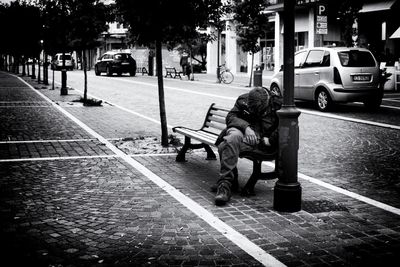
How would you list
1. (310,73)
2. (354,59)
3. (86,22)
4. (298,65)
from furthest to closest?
(298,65)
(86,22)
(310,73)
(354,59)

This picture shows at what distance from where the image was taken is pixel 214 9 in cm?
966

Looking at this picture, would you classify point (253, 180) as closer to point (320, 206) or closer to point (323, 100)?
point (320, 206)

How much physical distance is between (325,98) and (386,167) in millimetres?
8392

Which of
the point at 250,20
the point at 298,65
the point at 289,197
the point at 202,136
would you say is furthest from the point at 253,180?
the point at 250,20

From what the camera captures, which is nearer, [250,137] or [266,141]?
[250,137]

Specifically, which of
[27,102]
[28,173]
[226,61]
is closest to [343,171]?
[28,173]

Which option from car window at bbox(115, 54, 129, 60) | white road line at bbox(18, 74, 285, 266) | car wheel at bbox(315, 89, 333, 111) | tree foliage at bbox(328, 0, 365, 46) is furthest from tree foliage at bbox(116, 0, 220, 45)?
car window at bbox(115, 54, 129, 60)

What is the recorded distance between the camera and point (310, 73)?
16.7 metres

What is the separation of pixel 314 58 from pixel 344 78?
1.61 metres

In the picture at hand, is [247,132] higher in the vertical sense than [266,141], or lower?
higher

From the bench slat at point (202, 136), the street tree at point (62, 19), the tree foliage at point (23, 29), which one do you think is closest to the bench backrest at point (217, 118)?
the bench slat at point (202, 136)

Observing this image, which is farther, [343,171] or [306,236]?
[343,171]

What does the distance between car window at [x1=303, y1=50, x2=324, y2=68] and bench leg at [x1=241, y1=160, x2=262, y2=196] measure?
10977 mm

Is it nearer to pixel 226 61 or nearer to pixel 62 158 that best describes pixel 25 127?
pixel 62 158
